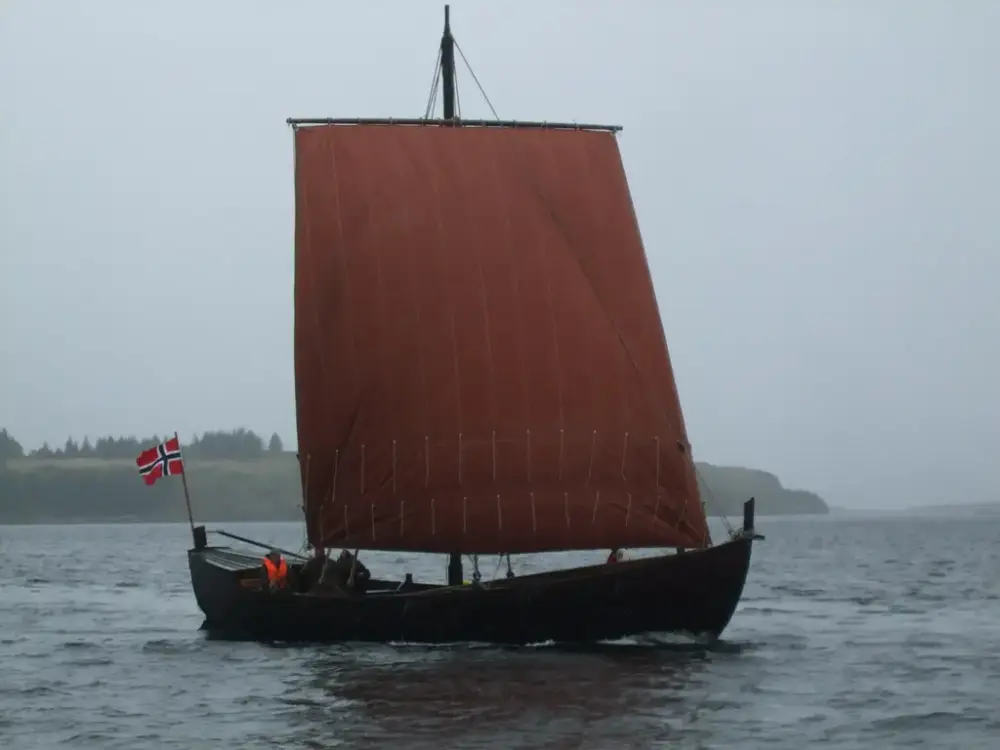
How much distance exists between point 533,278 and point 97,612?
67.6 ft

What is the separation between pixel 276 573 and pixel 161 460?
15.9 feet

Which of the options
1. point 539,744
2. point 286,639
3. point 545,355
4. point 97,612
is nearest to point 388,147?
point 545,355

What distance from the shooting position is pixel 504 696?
25.0 metres

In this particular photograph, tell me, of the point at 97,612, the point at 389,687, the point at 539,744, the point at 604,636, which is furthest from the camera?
the point at 97,612

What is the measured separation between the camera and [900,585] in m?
59.2

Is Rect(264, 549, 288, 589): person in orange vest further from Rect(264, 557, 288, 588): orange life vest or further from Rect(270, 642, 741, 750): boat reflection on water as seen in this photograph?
Rect(270, 642, 741, 750): boat reflection on water

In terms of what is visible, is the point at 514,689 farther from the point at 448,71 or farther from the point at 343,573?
the point at 448,71

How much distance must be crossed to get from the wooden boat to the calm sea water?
100 cm

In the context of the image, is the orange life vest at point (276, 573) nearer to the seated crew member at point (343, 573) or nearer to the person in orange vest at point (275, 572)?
the person in orange vest at point (275, 572)

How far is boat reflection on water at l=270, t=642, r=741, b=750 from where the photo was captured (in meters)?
21.9

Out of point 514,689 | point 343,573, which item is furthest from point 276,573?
point 514,689

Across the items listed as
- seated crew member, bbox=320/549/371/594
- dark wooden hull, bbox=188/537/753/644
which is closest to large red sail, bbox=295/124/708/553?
seated crew member, bbox=320/549/371/594

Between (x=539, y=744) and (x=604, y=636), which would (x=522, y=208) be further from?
(x=539, y=744)

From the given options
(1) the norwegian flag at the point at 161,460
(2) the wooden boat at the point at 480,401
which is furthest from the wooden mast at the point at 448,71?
(1) the norwegian flag at the point at 161,460
